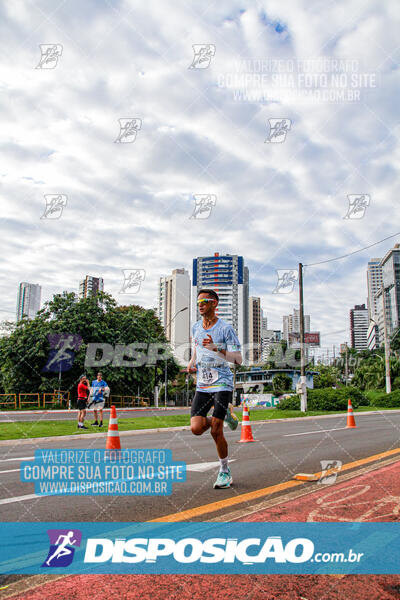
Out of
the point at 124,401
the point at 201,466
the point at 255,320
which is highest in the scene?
the point at 255,320

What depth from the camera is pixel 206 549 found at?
2770 mm

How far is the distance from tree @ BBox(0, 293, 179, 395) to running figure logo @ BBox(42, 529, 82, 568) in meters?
30.1

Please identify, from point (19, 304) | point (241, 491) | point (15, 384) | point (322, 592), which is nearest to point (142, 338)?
point (15, 384)

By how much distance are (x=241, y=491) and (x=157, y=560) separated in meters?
2.08

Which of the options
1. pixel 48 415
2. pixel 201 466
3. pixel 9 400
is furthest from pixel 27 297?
pixel 201 466

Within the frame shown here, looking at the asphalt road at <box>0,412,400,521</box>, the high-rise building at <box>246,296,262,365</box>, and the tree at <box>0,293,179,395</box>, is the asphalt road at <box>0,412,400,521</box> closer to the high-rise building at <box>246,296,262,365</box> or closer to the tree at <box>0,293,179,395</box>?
the tree at <box>0,293,179,395</box>

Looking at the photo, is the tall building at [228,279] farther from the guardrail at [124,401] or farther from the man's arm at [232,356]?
the man's arm at [232,356]

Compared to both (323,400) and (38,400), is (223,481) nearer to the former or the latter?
(323,400)

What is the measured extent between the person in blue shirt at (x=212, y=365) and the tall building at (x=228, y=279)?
145037mm

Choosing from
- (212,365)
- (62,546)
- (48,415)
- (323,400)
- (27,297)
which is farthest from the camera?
(27,297)

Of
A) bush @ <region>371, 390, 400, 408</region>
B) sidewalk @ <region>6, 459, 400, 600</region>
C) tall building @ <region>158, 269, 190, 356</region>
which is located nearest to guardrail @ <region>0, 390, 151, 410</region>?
bush @ <region>371, 390, 400, 408</region>

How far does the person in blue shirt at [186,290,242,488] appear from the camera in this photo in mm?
4480

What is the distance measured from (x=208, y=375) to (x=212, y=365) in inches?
4.4

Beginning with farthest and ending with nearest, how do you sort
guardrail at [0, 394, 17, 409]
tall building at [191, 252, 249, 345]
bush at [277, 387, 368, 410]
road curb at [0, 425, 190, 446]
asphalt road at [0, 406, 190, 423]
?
tall building at [191, 252, 249, 345] → guardrail at [0, 394, 17, 409] → bush at [277, 387, 368, 410] → asphalt road at [0, 406, 190, 423] → road curb at [0, 425, 190, 446]
